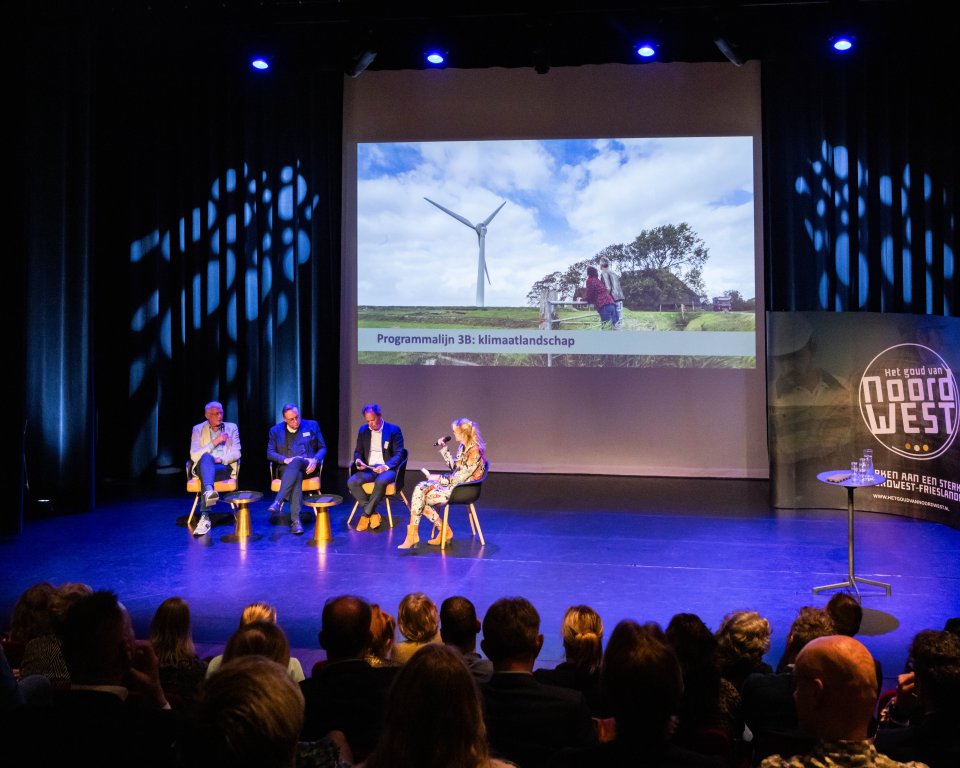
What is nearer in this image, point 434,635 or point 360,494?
point 434,635

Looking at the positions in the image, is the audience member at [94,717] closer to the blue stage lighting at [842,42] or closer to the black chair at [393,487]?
the black chair at [393,487]

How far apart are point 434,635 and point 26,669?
123cm

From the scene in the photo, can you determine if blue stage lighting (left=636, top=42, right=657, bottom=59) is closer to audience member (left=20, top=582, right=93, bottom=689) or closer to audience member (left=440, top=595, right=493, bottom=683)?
audience member (left=440, top=595, right=493, bottom=683)

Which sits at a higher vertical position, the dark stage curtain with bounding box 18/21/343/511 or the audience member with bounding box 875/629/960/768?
the dark stage curtain with bounding box 18/21/343/511

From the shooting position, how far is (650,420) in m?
9.96

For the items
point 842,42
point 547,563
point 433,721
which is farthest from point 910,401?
point 433,721

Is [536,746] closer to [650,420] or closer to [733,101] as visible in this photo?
[650,420]

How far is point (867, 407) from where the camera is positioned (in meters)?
7.36

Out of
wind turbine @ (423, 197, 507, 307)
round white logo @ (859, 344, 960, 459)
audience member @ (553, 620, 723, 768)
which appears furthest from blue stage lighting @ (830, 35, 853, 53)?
audience member @ (553, 620, 723, 768)

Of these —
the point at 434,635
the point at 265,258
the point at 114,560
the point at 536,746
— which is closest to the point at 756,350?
the point at 265,258

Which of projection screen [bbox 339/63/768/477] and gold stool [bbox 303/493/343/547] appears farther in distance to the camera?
projection screen [bbox 339/63/768/477]

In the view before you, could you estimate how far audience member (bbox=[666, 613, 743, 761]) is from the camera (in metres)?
2.32

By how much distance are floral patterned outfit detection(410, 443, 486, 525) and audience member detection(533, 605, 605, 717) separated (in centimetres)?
371

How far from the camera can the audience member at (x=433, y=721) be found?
1.60 metres
